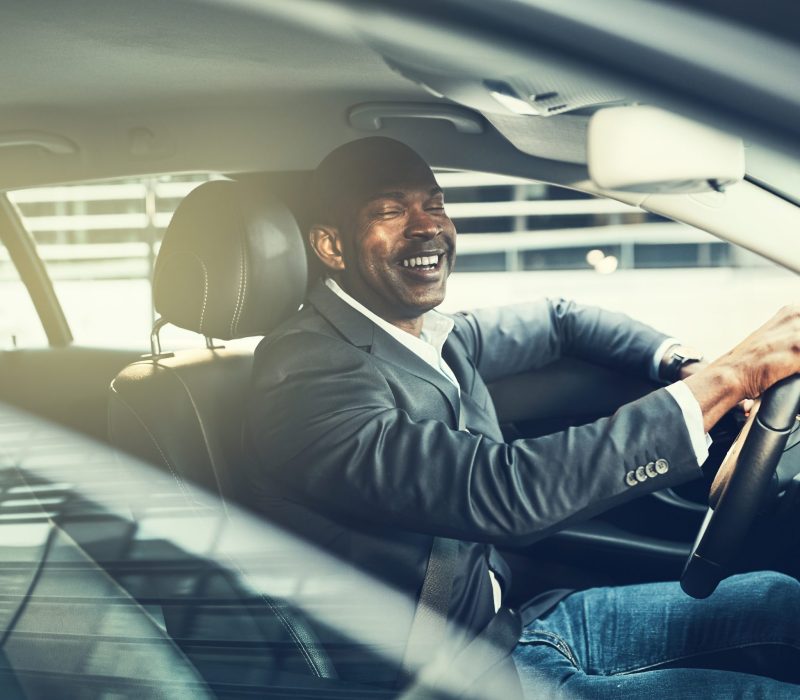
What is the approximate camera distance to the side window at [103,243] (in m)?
2.28

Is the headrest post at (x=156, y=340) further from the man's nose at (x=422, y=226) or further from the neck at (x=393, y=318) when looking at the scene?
the man's nose at (x=422, y=226)

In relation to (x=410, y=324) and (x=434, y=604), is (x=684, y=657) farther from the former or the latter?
(x=410, y=324)

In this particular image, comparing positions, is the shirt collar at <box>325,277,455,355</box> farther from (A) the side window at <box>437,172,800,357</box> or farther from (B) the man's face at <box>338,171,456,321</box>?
(A) the side window at <box>437,172,800,357</box>

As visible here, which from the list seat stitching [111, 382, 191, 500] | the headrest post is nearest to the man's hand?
seat stitching [111, 382, 191, 500]

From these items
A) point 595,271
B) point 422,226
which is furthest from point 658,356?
point 595,271

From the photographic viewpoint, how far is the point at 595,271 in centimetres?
343

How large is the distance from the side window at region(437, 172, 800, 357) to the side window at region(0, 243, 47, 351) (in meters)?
1.29

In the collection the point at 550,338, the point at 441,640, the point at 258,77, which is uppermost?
the point at 258,77

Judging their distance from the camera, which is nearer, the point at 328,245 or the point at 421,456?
the point at 421,456

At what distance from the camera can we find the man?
51.5 inches

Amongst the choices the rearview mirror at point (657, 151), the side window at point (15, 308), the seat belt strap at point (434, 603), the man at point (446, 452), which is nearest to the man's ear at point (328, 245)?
the man at point (446, 452)

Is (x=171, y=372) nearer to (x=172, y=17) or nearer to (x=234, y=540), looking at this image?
(x=234, y=540)

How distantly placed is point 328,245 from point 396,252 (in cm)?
14

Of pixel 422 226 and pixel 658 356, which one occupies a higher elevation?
pixel 422 226
